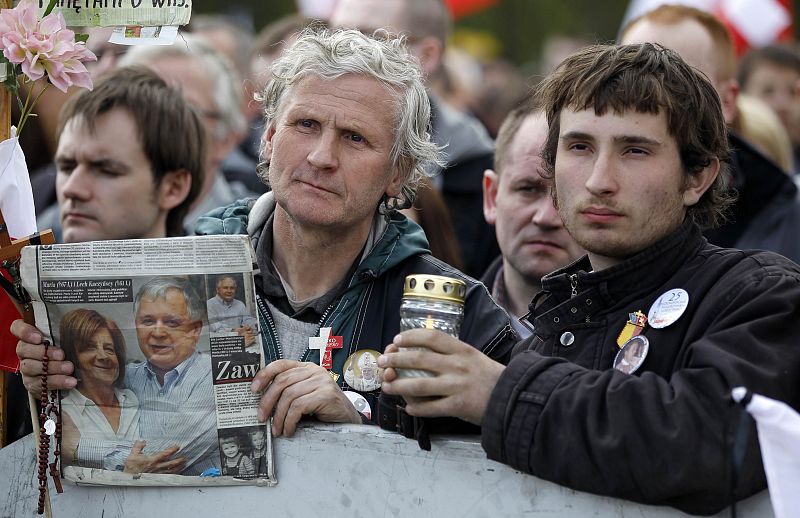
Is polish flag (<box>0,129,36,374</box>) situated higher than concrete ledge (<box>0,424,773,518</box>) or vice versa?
polish flag (<box>0,129,36,374</box>)

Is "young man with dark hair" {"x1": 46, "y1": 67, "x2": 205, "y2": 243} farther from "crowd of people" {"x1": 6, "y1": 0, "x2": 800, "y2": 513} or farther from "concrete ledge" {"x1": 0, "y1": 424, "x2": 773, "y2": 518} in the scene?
"concrete ledge" {"x1": 0, "y1": 424, "x2": 773, "y2": 518}

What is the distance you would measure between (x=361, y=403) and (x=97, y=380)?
0.68 m

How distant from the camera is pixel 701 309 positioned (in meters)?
2.25

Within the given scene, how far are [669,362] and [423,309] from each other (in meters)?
0.55

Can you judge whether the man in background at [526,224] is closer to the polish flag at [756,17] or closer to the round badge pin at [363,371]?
the round badge pin at [363,371]

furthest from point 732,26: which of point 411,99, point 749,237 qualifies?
point 411,99

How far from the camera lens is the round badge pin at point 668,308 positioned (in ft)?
7.52

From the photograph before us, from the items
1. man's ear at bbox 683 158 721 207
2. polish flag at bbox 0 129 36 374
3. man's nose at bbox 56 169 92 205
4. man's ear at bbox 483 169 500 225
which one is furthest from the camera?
man's ear at bbox 483 169 500 225

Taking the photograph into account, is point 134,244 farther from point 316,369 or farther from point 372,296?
point 372,296

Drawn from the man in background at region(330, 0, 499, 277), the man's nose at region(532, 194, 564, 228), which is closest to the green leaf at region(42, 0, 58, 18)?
the man's nose at region(532, 194, 564, 228)

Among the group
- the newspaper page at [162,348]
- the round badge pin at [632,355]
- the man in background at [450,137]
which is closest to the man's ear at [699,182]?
the round badge pin at [632,355]

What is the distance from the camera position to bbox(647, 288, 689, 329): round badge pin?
7.52ft

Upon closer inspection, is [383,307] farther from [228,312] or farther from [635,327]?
[635,327]

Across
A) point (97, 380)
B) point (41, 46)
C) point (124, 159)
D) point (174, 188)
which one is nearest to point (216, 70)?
point (174, 188)
